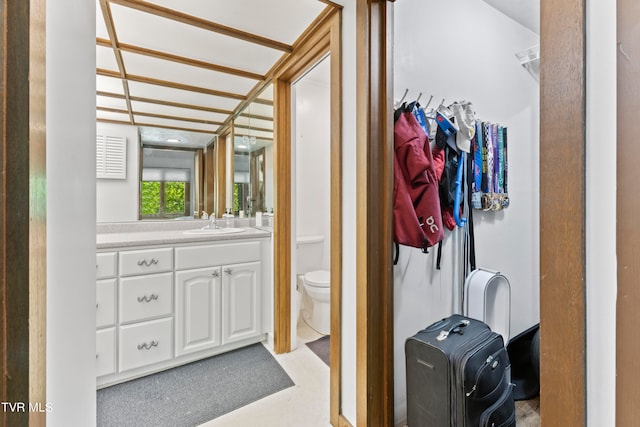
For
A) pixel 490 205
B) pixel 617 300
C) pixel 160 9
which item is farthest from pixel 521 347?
pixel 160 9

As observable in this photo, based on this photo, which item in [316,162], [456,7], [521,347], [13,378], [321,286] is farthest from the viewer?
[316,162]

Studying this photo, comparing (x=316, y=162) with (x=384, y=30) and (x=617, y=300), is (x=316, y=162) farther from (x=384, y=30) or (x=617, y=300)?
(x=617, y=300)

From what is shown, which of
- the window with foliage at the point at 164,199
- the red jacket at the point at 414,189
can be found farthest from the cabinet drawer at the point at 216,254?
the red jacket at the point at 414,189

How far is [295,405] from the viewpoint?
155 centimetres

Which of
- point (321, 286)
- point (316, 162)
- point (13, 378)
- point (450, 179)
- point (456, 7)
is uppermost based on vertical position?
point (456, 7)

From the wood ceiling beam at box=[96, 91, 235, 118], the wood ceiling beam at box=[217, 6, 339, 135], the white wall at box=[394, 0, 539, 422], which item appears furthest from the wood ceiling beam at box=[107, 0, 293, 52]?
the wood ceiling beam at box=[96, 91, 235, 118]

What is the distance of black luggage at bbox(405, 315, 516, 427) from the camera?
111cm

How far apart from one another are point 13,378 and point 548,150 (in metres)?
1.01

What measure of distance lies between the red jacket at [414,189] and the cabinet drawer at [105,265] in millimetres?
1693

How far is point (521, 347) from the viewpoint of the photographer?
6.35 feet

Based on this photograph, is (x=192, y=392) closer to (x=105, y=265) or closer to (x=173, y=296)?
(x=173, y=296)

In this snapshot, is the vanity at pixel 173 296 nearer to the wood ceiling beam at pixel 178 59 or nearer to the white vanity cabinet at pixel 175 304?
the white vanity cabinet at pixel 175 304

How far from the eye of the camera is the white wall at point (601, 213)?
0.55 metres

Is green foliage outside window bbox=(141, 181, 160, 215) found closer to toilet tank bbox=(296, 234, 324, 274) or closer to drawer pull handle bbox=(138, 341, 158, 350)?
drawer pull handle bbox=(138, 341, 158, 350)
